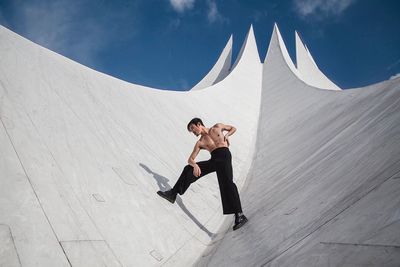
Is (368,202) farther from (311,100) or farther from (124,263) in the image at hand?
(311,100)

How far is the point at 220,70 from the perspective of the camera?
79.5ft

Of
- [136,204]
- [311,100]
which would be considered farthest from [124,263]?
[311,100]

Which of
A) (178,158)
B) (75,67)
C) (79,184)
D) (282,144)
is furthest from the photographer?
(282,144)

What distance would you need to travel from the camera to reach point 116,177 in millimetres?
2531

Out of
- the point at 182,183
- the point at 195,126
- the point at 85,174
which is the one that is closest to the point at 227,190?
the point at 182,183

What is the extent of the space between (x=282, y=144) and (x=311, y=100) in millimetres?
2663

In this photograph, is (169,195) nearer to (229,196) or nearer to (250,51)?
(229,196)

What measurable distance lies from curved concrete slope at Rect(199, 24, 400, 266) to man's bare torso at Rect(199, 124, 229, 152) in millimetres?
708

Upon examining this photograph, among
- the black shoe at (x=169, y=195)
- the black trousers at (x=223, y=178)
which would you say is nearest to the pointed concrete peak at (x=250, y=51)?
the black trousers at (x=223, y=178)

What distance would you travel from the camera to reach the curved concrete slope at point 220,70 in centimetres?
2236

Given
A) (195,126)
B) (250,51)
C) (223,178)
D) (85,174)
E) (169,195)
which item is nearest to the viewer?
(85,174)

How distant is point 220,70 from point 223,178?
2248cm

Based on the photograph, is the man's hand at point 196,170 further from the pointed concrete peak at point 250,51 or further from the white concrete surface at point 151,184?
the pointed concrete peak at point 250,51

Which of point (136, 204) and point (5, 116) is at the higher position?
point (5, 116)
